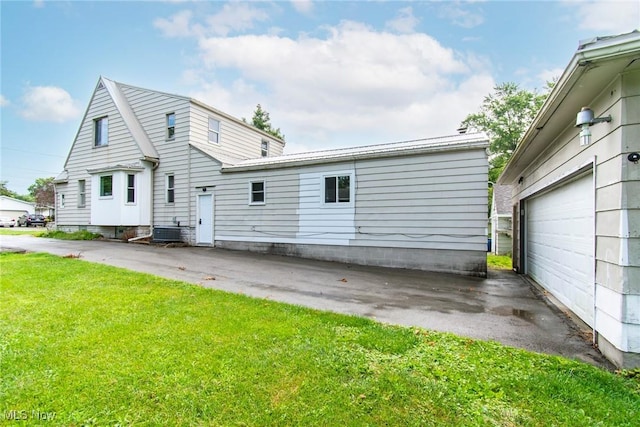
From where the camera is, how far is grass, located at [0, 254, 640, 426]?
2240 millimetres

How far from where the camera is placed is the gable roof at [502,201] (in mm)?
17100

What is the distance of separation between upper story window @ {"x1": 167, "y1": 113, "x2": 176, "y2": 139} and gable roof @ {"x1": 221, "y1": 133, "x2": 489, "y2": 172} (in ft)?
13.6

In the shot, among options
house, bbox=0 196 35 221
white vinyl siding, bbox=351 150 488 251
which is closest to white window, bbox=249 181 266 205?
white vinyl siding, bbox=351 150 488 251

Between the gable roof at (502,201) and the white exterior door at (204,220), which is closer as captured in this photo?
the white exterior door at (204,220)

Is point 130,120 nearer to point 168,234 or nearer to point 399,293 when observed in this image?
point 168,234

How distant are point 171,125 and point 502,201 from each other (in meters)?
18.5

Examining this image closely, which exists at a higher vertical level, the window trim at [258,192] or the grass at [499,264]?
the window trim at [258,192]

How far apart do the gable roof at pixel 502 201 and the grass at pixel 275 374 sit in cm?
1588

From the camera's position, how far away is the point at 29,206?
47.3 meters

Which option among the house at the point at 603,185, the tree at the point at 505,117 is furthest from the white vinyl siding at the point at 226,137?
the tree at the point at 505,117

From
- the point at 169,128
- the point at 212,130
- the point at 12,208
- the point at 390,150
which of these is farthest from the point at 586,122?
the point at 12,208

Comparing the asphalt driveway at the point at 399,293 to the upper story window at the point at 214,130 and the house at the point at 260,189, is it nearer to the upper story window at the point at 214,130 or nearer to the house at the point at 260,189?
the house at the point at 260,189
